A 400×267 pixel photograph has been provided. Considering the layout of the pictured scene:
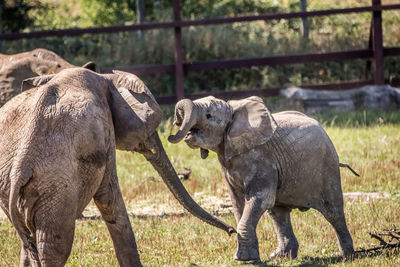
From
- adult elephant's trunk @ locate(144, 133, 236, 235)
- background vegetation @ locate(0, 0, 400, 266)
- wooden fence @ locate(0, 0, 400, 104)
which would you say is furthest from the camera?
wooden fence @ locate(0, 0, 400, 104)

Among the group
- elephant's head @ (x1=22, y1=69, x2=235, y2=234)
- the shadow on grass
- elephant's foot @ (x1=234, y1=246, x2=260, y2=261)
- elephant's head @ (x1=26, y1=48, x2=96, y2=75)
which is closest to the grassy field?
the shadow on grass

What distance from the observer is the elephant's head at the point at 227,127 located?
21.6 ft

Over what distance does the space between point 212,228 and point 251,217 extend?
2.04 meters

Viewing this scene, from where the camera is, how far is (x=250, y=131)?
6.66 m

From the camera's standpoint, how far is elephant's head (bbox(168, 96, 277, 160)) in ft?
21.6

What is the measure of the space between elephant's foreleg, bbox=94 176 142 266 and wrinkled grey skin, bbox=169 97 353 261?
2.26ft

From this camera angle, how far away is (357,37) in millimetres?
18578

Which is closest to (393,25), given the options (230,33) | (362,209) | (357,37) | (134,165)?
(357,37)

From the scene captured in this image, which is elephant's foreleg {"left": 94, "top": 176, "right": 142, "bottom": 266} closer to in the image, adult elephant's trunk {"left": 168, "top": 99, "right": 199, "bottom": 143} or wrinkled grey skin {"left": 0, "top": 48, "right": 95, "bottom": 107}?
adult elephant's trunk {"left": 168, "top": 99, "right": 199, "bottom": 143}

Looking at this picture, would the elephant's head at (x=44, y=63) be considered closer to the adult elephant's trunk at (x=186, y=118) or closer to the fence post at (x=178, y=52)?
the adult elephant's trunk at (x=186, y=118)

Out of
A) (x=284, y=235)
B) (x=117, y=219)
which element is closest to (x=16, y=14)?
(x=284, y=235)

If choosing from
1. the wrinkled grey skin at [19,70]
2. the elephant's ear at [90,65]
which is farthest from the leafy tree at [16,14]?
the elephant's ear at [90,65]

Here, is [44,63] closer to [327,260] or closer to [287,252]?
[287,252]

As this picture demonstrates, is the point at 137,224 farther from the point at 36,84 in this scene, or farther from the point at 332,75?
the point at 332,75
